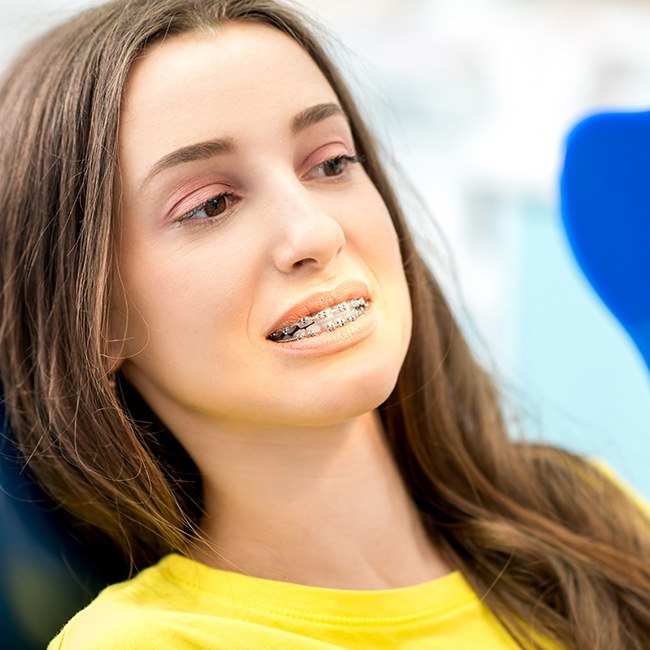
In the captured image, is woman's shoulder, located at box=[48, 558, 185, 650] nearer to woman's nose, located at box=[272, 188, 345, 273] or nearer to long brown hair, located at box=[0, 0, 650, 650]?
long brown hair, located at box=[0, 0, 650, 650]

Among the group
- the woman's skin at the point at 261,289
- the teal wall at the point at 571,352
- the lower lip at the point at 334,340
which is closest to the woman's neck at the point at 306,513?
the woman's skin at the point at 261,289

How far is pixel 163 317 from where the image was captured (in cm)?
87

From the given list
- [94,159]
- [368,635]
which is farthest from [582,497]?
[94,159]

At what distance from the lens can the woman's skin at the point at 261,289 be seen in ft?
2.74

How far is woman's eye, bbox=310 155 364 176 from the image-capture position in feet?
3.02

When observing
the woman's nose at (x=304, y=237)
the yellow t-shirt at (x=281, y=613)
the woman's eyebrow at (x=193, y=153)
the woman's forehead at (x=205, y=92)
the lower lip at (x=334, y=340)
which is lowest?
the yellow t-shirt at (x=281, y=613)

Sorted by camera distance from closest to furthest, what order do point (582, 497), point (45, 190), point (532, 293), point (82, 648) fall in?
point (82, 648) → point (45, 190) → point (582, 497) → point (532, 293)

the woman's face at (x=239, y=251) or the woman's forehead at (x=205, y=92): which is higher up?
the woman's forehead at (x=205, y=92)

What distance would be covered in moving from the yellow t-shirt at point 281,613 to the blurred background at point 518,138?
119 cm

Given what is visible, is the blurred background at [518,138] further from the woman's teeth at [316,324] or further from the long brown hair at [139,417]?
the woman's teeth at [316,324]

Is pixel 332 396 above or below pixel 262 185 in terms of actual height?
below

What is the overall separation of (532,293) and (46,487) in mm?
1515

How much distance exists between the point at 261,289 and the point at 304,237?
6 cm

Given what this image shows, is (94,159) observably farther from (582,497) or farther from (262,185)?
(582,497)
